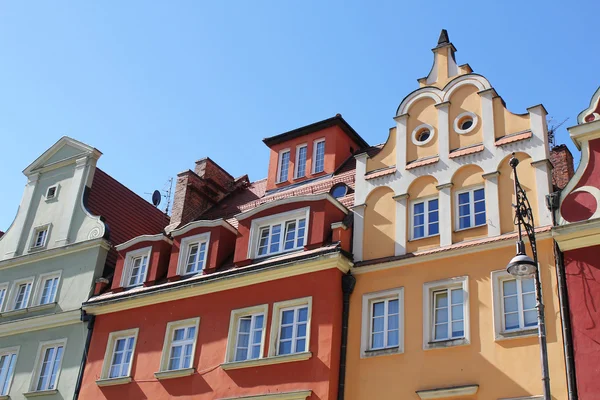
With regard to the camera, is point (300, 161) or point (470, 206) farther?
point (300, 161)

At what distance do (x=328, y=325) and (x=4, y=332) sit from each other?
14019 millimetres

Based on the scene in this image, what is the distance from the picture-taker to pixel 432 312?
19828 mm

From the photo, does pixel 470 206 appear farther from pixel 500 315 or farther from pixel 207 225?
pixel 207 225

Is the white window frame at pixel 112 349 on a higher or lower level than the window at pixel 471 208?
lower

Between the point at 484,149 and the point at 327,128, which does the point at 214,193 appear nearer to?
the point at 327,128

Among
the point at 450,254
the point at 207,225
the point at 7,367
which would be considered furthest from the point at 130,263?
the point at 450,254

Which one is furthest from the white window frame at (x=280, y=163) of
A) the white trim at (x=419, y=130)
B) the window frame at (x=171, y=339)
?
the window frame at (x=171, y=339)

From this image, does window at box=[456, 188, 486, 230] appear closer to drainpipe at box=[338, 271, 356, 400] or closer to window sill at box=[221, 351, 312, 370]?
drainpipe at box=[338, 271, 356, 400]

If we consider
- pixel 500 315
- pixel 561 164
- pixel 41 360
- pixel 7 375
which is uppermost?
pixel 561 164

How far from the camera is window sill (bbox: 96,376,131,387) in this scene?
951 inches

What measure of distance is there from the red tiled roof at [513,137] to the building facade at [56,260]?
15057 millimetres

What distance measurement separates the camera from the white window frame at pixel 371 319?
64.9ft

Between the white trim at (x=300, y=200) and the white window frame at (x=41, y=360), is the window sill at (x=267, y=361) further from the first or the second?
the white window frame at (x=41, y=360)

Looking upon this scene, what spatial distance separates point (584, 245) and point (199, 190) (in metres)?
17.5
